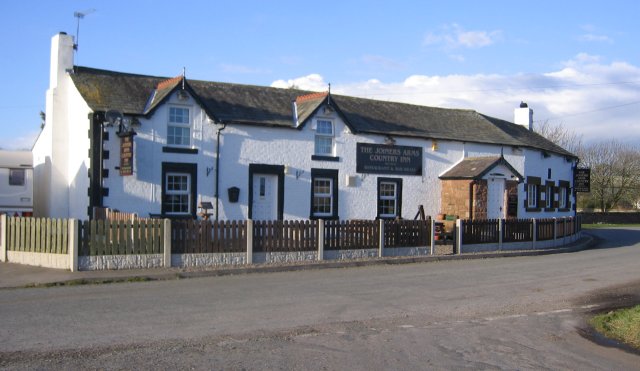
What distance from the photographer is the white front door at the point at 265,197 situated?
22688mm

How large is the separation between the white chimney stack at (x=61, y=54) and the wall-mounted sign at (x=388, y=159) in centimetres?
1073

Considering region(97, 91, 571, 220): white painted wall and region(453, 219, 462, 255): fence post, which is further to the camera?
region(97, 91, 571, 220): white painted wall

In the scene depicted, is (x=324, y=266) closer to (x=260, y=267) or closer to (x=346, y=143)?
(x=260, y=267)

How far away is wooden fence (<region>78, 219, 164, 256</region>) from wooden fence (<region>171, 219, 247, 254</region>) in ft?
1.38

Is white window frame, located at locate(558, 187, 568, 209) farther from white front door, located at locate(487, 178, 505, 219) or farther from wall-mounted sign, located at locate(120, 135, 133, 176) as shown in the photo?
wall-mounted sign, located at locate(120, 135, 133, 176)

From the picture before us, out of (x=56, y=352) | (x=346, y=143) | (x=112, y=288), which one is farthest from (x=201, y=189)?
(x=56, y=352)

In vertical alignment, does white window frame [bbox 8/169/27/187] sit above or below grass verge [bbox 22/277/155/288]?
above

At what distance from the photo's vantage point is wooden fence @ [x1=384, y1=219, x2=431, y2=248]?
62.2 ft

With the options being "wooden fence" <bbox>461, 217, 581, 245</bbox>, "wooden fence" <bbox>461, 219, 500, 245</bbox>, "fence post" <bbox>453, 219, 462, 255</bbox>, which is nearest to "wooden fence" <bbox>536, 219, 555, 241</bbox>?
"wooden fence" <bbox>461, 217, 581, 245</bbox>

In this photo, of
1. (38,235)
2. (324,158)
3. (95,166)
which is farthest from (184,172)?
(38,235)

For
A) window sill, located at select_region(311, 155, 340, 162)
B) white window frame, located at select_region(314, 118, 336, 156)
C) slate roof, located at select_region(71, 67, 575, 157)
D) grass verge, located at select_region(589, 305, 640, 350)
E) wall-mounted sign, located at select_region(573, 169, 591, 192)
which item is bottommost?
grass verge, located at select_region(589, 305, 640, 350)

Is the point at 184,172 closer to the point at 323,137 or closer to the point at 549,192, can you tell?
the point at 323,137

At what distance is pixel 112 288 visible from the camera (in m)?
12.8

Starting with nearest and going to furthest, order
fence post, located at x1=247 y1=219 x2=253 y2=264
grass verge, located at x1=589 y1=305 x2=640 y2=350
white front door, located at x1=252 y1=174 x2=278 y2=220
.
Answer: grass verge, located at x1=589 y1=305 x2=640 y2=350
fence post, located at x1=247 y1=219 x2=253 y2=264
white front door, located at x1=252 y1=174 x2=278 y2=220
